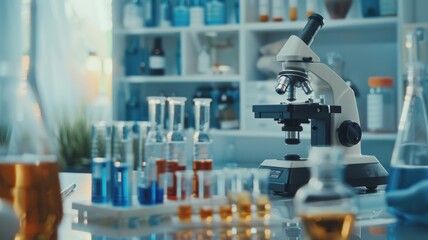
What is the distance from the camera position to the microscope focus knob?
156cm

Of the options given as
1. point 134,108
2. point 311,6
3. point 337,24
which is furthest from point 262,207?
point 134,108

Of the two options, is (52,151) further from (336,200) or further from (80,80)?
(80,80)

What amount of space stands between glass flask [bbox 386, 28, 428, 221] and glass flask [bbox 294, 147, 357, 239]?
10.7 inches

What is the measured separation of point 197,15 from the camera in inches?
156

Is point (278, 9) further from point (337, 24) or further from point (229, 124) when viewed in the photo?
point (229, 124)

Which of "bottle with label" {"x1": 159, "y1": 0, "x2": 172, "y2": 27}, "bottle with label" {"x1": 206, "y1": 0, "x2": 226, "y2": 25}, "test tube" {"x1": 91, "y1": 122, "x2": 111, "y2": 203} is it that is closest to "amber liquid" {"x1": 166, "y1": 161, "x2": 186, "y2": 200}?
"test tube" {"x1": 91, "y1": 122, "x2": 111, "y2": 203}

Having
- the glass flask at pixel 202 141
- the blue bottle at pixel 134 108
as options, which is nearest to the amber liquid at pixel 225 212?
the glass flask at pixel 202 141

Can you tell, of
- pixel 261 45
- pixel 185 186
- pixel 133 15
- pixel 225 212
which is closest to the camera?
Result: pixel 225 212

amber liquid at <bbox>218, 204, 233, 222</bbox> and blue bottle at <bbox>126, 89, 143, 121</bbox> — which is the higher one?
blue bottle at <bbox>126, 89, 143, 121</bbox>

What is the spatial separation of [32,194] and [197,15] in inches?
124

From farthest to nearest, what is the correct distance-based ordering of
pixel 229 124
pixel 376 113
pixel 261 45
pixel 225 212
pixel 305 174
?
pixel 261 45
pixel 229 124
pixel 376 113
pixel 305 174
pixel 225 212

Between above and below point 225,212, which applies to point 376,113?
above

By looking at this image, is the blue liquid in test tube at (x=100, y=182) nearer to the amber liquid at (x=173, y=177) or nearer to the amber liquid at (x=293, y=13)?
the amber liquid at (x=173, y=177)

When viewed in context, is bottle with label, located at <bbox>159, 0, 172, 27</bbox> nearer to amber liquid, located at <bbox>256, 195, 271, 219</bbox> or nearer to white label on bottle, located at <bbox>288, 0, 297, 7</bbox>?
white label on bottle, located at <bbox>288, 0, 297, 7</bbox>
